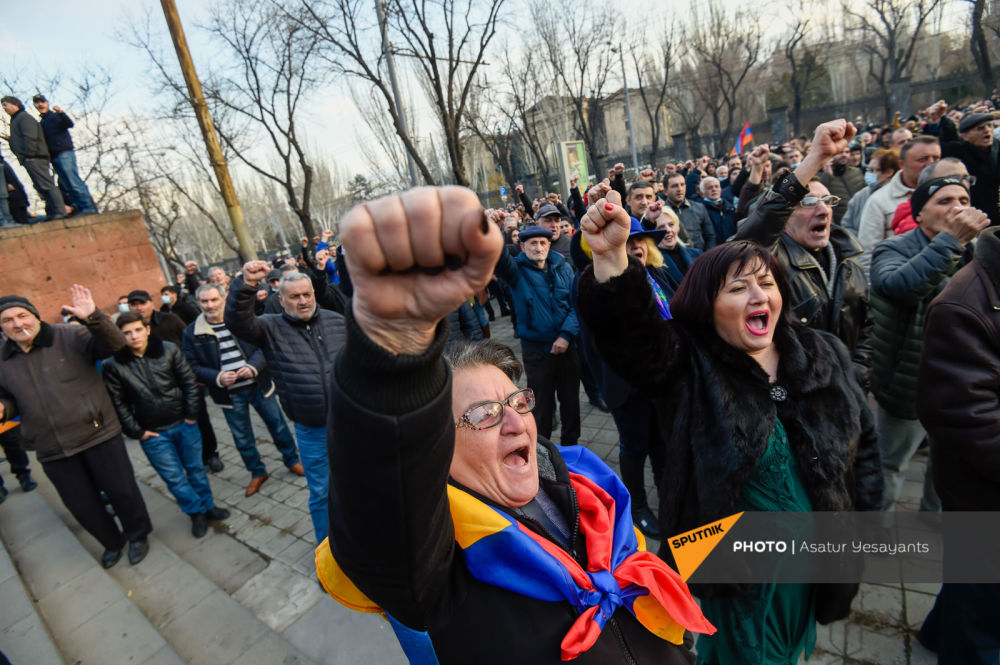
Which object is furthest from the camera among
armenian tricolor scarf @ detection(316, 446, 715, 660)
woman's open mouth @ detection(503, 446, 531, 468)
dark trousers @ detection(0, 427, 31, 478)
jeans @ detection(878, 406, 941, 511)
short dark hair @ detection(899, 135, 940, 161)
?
dark trousers @ detection(0, 427, 31, 478)

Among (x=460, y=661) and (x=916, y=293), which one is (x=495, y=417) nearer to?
(x=460, y=661)

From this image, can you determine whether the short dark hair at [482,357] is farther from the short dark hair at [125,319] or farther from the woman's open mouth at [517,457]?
the short dark hair at [125,319]

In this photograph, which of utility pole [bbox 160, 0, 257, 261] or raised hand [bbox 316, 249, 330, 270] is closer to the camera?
raised hand [bbox 316, 249, 330, 270]

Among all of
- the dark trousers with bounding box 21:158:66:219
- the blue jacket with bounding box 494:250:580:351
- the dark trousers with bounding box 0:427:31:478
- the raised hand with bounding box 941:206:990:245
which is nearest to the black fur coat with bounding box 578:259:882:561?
the raised hand with bounding box 941:206:990:245

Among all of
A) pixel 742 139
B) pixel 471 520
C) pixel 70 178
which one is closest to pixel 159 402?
pixel 471 520

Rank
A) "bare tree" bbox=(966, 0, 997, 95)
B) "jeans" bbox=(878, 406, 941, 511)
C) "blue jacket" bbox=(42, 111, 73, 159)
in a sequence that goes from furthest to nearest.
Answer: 1. "bare tree" bbox=(966, 0, 997, 95)
2. "blue jacket" bbox=(42, 111, 73, 159)
3. "jeans" bbox=(878, 406, 941, 511)

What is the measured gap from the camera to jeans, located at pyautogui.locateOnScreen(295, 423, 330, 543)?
11.5 feet

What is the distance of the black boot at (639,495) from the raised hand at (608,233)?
1964 mm

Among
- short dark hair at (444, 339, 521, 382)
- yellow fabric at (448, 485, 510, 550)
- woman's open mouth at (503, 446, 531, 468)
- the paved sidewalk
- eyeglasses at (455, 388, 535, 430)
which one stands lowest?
the paved sidewalk

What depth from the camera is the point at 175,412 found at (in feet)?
13.4

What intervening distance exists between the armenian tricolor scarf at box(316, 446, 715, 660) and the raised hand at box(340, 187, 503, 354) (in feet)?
1.91

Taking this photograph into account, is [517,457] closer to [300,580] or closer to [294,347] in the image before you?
[294,347]

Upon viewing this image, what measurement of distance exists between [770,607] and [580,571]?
1.21 meters

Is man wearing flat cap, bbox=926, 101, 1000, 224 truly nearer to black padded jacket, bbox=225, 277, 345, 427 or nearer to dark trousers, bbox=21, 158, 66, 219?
black padded jacket, bbox=225, 277, 345, 427
